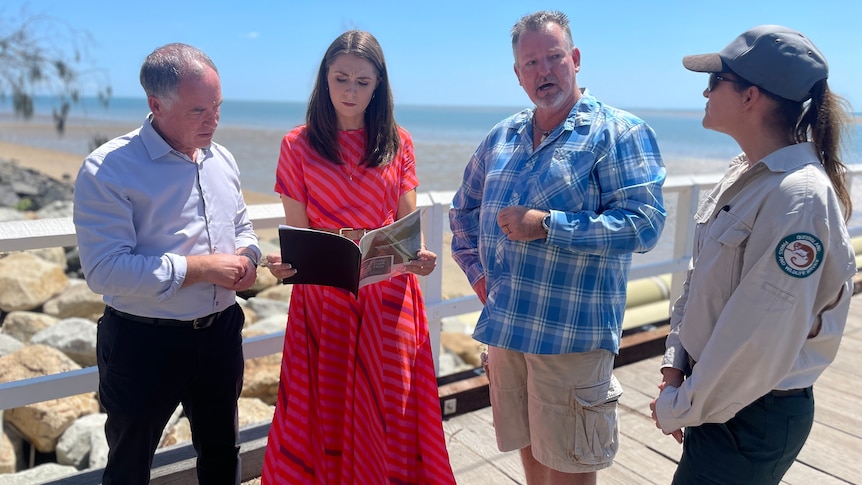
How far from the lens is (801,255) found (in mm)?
1485

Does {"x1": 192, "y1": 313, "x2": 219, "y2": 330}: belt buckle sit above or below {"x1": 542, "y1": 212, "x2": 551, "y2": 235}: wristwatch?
below

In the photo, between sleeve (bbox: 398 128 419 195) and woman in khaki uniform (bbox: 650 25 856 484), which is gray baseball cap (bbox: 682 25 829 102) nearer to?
woman in khaki uniform (bbox: 650 25 856 484)

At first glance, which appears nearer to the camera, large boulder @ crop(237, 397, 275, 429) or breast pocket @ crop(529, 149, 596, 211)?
breast pocket @ crop(529, 149, 596, 211)

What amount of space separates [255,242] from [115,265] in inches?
24.0

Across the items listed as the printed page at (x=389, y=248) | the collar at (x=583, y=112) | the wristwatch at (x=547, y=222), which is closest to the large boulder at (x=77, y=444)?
the printed page at (x=389, y=248)

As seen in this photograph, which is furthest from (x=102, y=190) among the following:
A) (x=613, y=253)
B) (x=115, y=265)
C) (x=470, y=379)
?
(x=470, y=379)

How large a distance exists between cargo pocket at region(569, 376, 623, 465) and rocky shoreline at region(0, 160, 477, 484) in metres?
1.35

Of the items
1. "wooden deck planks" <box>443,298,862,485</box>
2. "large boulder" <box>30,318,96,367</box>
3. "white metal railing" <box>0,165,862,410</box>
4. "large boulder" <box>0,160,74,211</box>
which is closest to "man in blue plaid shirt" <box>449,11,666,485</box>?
"wooden deck planks" <box>443,298,862,485</box>

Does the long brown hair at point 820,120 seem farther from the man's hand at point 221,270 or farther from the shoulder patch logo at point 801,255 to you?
the man's hand at point 221,270

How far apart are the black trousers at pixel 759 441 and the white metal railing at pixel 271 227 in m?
1.75

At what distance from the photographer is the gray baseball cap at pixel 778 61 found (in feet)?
5.19

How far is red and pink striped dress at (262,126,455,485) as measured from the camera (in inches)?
91.7

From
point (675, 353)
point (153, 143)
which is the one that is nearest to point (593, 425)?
point (675, 353)

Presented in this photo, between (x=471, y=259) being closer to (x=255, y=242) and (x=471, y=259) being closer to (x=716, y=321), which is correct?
(x=255, y=242)
